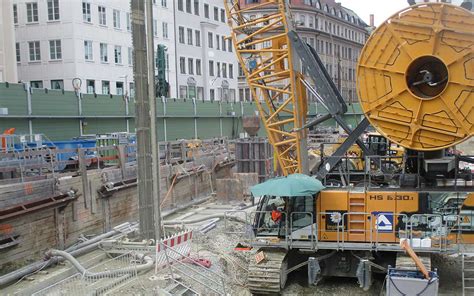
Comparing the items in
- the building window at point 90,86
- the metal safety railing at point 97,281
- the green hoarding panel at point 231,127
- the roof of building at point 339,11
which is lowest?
the metal safety railing at point 97,281

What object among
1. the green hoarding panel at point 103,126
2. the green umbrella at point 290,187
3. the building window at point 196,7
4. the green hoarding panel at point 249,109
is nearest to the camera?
the green umbrella at point 290,187

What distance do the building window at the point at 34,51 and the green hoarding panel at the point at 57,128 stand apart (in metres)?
15.4

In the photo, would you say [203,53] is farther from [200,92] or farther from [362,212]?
[362,212]

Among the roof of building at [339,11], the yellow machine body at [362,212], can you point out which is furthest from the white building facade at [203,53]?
the yellow machine body at [362,212]

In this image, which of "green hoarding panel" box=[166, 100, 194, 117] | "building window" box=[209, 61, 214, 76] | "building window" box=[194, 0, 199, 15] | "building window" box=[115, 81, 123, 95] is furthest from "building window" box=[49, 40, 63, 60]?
"building window" box=[209, 61, 214, 76]

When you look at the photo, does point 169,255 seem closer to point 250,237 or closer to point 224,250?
point 250,237

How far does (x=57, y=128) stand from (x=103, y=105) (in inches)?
179

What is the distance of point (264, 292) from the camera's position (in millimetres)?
11031

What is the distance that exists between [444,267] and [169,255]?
703cm

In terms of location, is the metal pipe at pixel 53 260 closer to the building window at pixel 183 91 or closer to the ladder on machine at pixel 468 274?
the ladder on machine at pixel 468 274

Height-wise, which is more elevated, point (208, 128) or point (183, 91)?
point (183, 91)

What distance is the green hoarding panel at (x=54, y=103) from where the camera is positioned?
2911cm

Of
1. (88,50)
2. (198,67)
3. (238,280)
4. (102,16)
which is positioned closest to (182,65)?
(198,67)

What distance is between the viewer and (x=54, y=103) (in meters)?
30.3
